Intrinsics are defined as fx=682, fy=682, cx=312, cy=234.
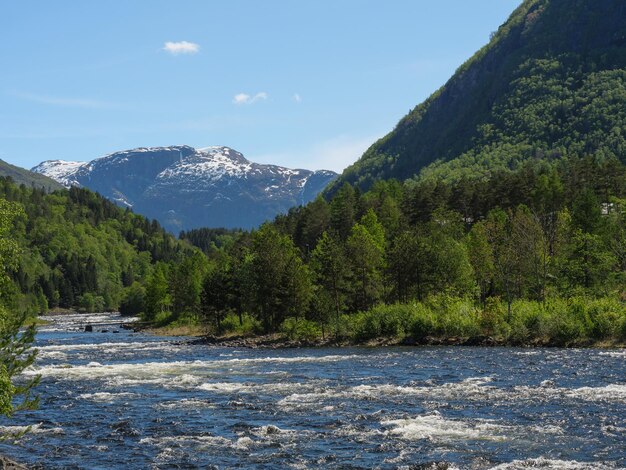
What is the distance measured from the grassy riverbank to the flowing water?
698cm

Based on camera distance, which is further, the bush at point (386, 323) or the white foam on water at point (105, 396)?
the bush at point (386, 323)

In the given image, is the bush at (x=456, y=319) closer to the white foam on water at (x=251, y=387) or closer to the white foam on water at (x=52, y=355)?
the white foam on water at (x=251, y=387)

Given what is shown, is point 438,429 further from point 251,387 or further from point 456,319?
point 456,319

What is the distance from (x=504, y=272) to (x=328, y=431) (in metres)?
64.8

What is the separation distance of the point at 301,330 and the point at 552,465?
211 ft

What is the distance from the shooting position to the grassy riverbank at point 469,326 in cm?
6656

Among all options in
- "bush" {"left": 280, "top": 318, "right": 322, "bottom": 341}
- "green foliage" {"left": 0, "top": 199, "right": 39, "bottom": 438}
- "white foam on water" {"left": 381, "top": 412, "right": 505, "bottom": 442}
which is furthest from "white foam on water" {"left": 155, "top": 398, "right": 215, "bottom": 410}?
"bush" {"left": 280, "top": 318, "right": 322, "bottom": 341}

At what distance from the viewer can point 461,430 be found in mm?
29625

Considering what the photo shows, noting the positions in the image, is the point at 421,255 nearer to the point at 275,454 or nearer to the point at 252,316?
the point at 252,316

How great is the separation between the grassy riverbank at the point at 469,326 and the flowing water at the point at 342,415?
6.98 meters

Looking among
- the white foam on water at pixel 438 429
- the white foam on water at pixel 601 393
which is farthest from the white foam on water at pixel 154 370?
the white foam on water at pixel 601 393

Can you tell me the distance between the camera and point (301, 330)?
287ft

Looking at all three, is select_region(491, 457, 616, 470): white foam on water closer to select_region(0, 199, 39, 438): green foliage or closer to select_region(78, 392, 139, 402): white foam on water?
select_region(0, 199, 39, 438): green foliage

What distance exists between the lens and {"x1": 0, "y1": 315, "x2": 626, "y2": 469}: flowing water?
26469 millimetres
